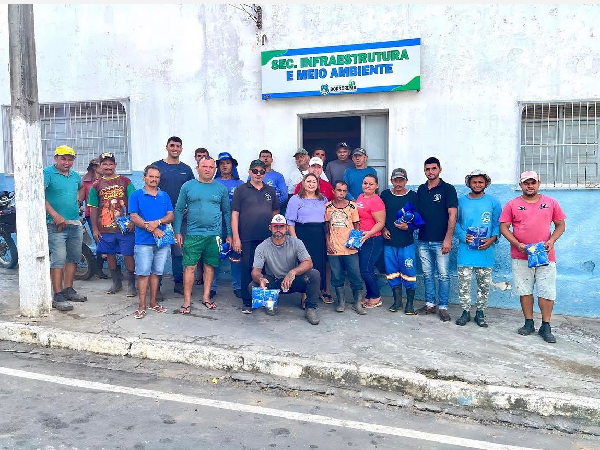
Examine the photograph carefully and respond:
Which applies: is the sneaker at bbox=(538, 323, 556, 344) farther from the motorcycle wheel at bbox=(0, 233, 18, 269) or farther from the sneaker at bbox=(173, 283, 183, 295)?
the motorcycle wheel at bbox=(0, 233, 18, 269)

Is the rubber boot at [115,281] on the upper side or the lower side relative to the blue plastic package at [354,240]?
lower

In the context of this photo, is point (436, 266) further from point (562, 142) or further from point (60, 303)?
point (60, 303)

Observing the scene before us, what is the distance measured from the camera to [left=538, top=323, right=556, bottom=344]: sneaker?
5695mm

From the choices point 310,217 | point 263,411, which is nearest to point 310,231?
point 310,217

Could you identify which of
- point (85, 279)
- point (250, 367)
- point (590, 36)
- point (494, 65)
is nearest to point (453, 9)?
point (494, 65)

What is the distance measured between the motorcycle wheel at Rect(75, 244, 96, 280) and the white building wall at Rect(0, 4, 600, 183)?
1592mm

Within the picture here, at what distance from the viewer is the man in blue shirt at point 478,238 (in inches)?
241

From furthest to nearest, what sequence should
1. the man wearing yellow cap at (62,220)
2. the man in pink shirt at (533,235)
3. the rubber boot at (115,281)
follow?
the rubber boot at (115,281), the man wearing yellow cap at (62,220), the man in pink shirt at (533,235)

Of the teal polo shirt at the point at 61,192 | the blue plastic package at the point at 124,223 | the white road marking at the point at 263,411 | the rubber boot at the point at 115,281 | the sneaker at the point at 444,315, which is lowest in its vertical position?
the white road marking at the point at 263,411

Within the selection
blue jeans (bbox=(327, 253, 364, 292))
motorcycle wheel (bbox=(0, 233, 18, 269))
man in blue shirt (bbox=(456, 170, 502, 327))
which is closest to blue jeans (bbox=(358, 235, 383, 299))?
blue jeans (bbox=(327, 253, 364, 292))

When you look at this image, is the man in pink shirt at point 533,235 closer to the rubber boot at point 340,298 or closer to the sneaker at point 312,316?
the rubber boot at point 340,298

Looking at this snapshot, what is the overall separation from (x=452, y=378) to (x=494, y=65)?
172 inches

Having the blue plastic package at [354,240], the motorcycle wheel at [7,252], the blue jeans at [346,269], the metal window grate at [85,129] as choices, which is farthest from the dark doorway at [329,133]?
the motorcycle wheel at [7,252]

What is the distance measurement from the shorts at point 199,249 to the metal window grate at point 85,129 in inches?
124
